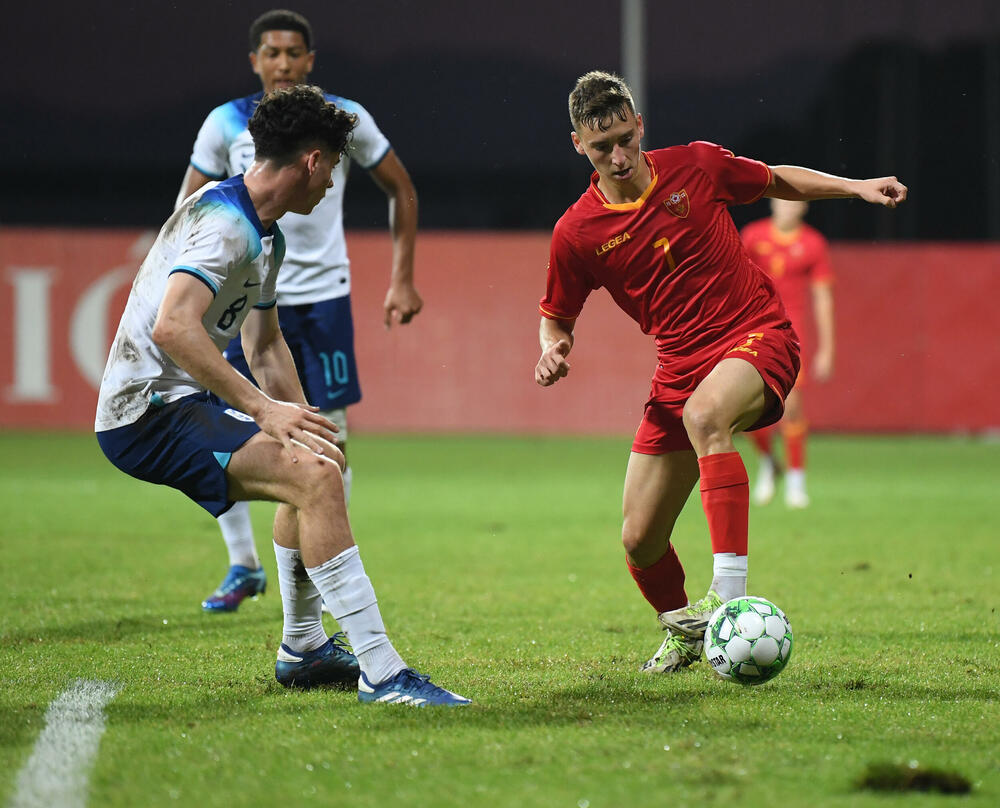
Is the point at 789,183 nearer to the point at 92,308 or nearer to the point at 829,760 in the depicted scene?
the point at 829,760

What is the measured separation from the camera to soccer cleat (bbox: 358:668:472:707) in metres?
3.97

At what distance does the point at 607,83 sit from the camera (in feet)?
15.4

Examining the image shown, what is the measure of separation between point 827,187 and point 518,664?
6.78 feet

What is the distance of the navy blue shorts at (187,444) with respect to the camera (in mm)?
4004

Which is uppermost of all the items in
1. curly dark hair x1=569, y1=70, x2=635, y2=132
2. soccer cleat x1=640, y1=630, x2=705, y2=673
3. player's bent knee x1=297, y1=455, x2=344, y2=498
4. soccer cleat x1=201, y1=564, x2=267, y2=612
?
curly dark hair x1=569, y1=70, x2=635, y2=132

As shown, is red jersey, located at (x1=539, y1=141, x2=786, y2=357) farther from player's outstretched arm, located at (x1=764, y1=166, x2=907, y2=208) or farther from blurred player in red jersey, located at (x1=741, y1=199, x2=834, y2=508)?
blurred player in red jersey, located at (x1=741, y1=199, x2=834, y2=508)

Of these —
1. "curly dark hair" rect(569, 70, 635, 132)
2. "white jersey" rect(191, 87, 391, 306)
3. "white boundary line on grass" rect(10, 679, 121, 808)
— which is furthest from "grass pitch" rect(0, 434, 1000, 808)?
"curly dark hair" rect(569, 70, 635, 132)

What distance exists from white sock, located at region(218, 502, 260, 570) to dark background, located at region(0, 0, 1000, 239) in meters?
16.0

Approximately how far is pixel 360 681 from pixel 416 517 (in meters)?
5.73

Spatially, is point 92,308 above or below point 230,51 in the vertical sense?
below

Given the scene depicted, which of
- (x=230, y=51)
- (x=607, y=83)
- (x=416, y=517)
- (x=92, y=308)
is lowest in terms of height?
(x=416, y=517)

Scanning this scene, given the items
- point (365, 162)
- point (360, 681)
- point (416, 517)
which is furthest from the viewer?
point (416, 517)

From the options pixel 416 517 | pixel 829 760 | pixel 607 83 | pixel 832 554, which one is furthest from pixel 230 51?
pixel 829 760

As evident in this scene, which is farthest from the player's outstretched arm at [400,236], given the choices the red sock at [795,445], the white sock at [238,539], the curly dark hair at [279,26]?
the red sock at [795,445]
